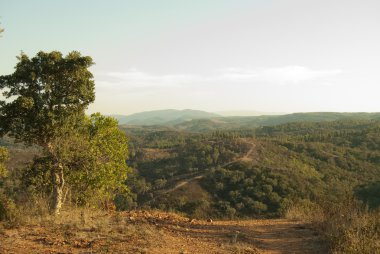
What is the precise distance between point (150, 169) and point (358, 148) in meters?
50.4

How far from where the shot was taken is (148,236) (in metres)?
9.31

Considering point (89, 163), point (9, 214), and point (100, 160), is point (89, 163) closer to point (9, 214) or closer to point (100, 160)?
point (100, 160)

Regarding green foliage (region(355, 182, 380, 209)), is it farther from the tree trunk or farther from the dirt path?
the tree trunk

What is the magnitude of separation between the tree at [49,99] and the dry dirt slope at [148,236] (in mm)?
2874

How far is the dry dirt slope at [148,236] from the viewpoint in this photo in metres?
8.05

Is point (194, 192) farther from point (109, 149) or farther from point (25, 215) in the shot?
point (25, 215)

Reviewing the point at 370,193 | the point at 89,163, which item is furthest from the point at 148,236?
the point at 370,193

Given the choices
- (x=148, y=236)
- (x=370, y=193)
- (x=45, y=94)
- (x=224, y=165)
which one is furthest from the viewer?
(x=224, y=165)

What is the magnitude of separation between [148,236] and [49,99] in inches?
272

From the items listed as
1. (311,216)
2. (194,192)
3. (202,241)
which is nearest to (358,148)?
(194,192)

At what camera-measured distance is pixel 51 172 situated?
13.0 metres

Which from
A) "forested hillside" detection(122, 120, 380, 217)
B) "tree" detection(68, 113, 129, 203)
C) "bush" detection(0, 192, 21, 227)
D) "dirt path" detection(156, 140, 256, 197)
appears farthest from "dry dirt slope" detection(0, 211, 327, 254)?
"dirt path" detection(156, 140, 256, 197)

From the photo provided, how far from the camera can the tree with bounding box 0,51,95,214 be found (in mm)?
12211

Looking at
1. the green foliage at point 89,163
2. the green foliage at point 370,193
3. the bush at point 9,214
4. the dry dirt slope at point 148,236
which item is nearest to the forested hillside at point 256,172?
the green foliage at point 370,193
